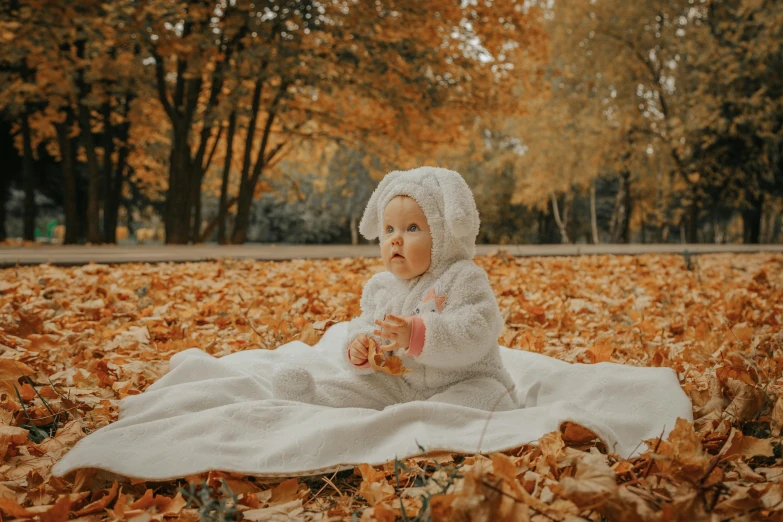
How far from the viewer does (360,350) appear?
7.23 feet

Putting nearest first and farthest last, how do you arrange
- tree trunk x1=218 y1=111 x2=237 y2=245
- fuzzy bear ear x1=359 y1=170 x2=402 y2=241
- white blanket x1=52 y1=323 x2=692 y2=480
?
1. white blanket x1=52 y1=323 x2=692 y2=480
2. fuzzy bear ear x1=359 y1=170 x2=402 y2=241
3. tree trunk x1=218 y1=111 x2=237 y2=245

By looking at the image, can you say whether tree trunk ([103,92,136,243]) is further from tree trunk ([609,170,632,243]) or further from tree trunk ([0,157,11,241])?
tree trunk ([609,170,632,243])

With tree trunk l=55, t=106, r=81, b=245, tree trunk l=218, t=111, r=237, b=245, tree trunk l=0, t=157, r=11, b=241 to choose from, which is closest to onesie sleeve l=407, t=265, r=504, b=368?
tree trunk l=218, t=111, r=237, b=245

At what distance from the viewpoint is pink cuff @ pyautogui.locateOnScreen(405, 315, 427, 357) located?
6.69ft

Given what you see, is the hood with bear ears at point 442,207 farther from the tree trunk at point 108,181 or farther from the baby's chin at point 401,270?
the tree trunk at point 108,181

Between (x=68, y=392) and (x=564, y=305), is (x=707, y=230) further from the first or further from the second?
(x=68, y=392)

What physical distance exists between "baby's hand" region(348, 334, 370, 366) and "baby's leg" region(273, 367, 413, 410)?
112mm

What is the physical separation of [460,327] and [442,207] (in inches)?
18.3

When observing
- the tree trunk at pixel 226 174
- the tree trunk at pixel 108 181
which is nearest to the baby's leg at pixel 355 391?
the tree trunk at pixel 226 174

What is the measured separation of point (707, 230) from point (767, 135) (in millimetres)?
33323

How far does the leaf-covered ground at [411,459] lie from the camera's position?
137 centimetres

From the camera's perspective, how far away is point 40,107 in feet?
50.6

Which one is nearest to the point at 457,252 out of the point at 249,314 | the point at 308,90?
the point at 249,314

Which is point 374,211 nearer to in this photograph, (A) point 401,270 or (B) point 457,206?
(A) point 401,270
